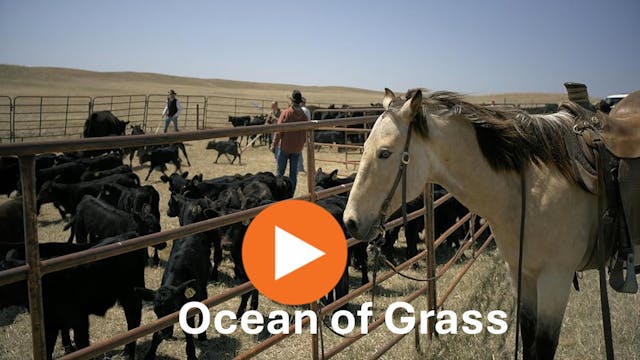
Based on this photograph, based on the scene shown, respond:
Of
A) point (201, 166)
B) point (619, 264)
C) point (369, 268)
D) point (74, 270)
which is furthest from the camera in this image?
point (201, 166)

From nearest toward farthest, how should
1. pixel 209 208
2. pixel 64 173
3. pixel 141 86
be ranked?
pixel 209 208
pixel 64 173
pixel 141 86

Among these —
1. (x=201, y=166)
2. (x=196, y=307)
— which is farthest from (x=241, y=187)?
(x=201, y=166)

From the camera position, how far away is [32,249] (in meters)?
1.82

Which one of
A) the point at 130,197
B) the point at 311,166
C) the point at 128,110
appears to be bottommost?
the point at 130,197

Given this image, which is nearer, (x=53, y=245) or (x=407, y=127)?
(x=407, y=127)

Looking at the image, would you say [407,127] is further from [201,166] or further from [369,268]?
[201,166]

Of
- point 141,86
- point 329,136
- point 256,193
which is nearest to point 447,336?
point 256,193

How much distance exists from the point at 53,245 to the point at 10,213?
3788 millimetres

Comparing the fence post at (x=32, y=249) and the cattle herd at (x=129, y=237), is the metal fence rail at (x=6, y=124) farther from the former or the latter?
the fence post at (x=32, y=249)

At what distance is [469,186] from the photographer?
2791 millimetres

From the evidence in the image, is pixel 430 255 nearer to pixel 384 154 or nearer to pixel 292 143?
pixel 384 154

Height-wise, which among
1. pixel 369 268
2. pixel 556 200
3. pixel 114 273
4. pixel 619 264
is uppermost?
pixel 556 200

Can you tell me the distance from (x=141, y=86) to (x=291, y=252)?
91416mm

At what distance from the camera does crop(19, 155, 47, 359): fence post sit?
1.78 m
